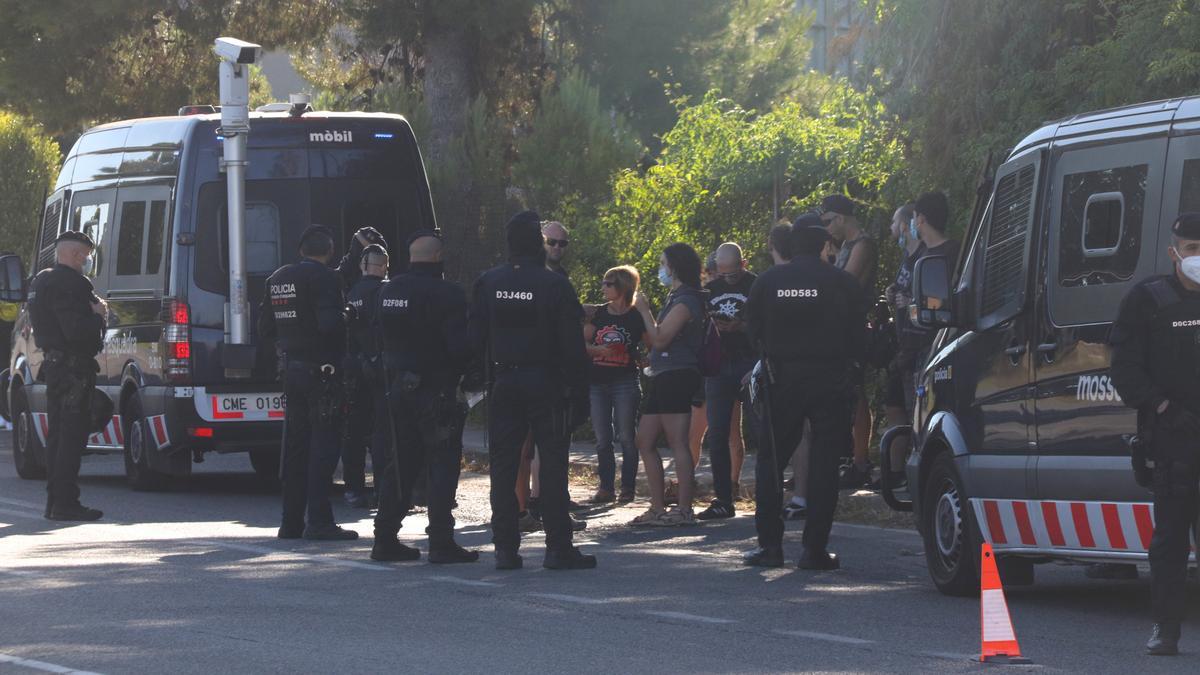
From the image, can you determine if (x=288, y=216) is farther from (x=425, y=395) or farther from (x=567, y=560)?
(x=567, y=560)

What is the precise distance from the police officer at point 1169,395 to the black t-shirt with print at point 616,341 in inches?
238

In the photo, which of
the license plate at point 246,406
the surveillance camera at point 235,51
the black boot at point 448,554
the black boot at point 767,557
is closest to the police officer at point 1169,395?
the black boot at point 767,557

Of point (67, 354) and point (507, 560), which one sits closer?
point (507, 560)

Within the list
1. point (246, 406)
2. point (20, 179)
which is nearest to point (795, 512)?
point (246, 406)

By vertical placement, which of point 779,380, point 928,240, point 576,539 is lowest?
point 576,539

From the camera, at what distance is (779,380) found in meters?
10.7

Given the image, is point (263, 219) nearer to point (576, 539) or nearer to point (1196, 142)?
point (576, 539)

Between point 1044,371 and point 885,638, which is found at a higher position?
point 1044,371

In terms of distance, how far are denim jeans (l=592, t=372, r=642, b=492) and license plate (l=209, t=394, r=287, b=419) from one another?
7.92 feet

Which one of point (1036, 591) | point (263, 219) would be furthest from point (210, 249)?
point (1036, 591)

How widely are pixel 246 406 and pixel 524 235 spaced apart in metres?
4.79

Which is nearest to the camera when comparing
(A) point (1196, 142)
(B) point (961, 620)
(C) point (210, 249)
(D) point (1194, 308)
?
(D) point (1194, 308)

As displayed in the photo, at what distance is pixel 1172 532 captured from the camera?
766 centimetres

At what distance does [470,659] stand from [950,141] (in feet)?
27.1
